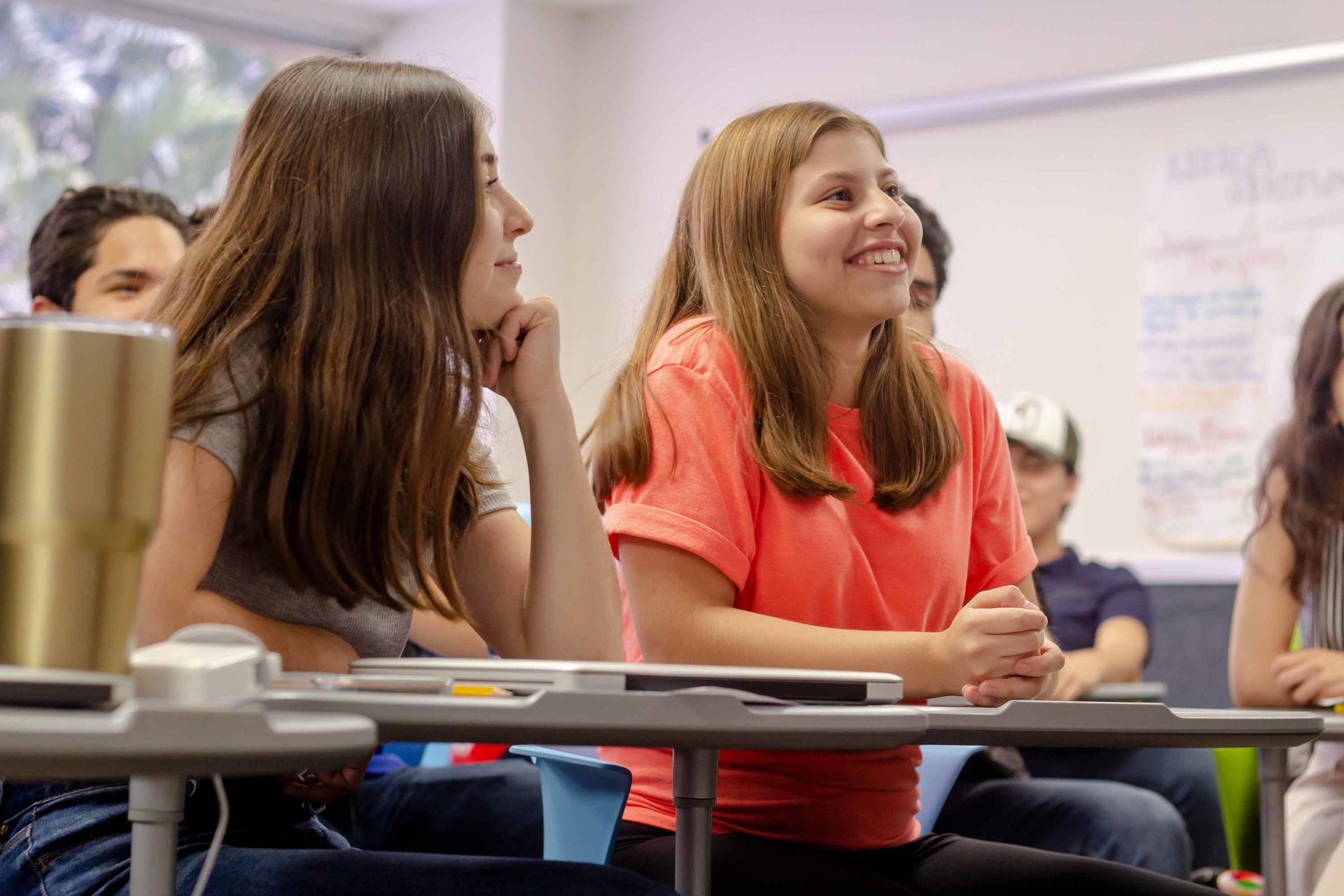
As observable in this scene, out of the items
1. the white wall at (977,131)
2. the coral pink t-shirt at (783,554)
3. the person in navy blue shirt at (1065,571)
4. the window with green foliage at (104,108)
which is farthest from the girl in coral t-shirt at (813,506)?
the window with green foliage at (104,108)

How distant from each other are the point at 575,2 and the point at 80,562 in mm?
4372

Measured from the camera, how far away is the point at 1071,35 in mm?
3904

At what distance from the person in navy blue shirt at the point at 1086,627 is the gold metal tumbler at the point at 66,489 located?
2.15 meters

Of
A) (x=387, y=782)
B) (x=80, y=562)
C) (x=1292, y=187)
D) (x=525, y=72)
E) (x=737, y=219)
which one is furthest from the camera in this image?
(x=525, y=72)

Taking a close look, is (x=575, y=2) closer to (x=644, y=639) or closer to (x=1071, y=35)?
(x=1071, y=35)

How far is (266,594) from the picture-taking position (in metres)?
1.14

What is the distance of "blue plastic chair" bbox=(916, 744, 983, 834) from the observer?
1697mm

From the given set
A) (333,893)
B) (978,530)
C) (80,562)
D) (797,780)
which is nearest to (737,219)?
(978,530)

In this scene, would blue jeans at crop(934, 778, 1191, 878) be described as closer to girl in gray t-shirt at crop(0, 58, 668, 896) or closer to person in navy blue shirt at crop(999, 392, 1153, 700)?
person in navy blue shirt at crop(999, 392, 1153, 700)

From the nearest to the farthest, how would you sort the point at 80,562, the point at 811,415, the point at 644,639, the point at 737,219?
1. the point at 80,562
2. the point at 644,639
3. the point at 811,415
4. the point at 737,219

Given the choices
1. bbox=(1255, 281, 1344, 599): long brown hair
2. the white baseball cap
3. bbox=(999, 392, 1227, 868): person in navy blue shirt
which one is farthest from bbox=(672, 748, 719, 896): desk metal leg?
the white baseball cap

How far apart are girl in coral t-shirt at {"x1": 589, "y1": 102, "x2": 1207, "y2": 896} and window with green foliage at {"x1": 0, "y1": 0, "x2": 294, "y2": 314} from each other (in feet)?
9.79

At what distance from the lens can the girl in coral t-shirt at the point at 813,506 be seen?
4.17 ft

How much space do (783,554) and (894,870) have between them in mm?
312
